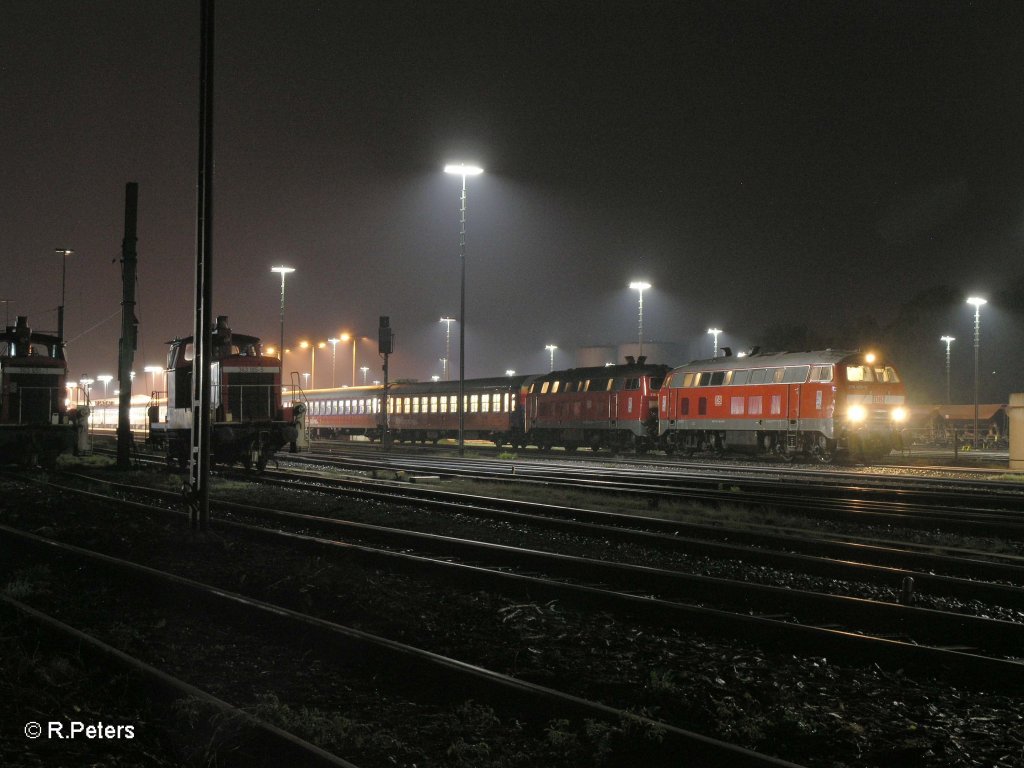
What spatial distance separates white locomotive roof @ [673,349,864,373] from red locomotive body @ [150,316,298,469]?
621 inches

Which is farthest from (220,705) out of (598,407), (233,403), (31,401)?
(598,407)

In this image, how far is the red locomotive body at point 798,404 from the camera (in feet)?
90.8

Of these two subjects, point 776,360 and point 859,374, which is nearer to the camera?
point 859,374

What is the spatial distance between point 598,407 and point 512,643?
30.4 metres

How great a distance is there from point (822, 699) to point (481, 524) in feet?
27.4

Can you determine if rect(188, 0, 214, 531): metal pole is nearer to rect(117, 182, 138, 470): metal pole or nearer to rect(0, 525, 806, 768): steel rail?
rect(0, 525, 806, 768): steel rail

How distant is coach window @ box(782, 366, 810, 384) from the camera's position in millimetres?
28422

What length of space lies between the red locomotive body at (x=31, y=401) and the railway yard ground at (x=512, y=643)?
11.0 m

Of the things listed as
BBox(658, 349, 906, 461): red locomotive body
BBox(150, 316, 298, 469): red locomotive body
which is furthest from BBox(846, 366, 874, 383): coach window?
BBox(150, 316, 298, 469): red locomotive body

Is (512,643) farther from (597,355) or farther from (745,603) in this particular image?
(597,355)

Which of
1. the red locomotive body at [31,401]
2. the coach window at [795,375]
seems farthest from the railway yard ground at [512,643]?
the coach window at [795,375]

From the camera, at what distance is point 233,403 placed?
21.8m

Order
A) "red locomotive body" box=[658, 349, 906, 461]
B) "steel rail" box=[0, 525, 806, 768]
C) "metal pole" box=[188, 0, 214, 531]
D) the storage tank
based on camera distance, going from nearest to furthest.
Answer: "steel rail" box=[0, 525, 806, 768] < "metal pole" box=[188, 0, 214, 531] < "red locomotive body" box=[658, 349, 906, 461] < the storage tank

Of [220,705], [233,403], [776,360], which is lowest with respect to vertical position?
[220,705]
